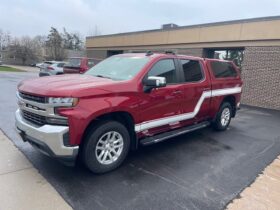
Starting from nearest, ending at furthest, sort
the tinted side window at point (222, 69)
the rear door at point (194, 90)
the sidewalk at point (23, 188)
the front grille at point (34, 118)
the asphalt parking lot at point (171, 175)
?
the sidewalk at point (23, 188), the asphalt parking lot at point (171, 175), the front grille at point (34, 118), the rear door at point (194, 90), the tinted side window at point (222, 69)

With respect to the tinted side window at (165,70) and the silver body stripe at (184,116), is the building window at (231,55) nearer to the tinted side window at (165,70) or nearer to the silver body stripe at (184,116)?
the silver body stripe at (184,116)

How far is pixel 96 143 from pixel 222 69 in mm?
4388

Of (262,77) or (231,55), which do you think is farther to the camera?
(231,55)

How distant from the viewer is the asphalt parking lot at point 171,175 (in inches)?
128

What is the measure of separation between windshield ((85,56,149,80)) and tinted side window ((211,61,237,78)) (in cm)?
240

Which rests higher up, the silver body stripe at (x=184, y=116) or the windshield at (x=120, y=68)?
the windshield at (x=120, y=68)

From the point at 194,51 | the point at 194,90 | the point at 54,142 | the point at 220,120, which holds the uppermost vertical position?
the point at 194,51

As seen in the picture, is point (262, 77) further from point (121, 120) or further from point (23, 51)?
point (23, 51)

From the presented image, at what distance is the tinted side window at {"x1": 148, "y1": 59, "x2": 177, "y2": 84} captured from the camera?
461 cm

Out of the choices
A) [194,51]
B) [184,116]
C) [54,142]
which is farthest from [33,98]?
[194,51]

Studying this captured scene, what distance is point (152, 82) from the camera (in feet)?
13.5

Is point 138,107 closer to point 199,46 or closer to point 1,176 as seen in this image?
point 1,176

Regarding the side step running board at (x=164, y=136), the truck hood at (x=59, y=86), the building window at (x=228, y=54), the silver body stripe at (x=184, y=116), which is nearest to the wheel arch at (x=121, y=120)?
the silver body stripe at (x=184, y=116)

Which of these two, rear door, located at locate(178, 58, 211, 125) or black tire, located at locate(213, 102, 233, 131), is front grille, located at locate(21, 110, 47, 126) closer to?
rear door, located at locate(178, 58, 211, 125)
